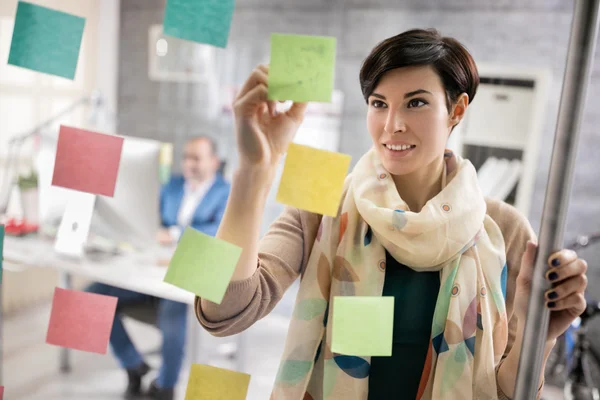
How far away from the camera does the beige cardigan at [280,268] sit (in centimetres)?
68

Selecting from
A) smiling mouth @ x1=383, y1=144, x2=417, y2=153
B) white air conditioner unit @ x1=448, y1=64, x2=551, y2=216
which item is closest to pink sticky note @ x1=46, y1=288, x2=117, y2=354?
smiling mouth @ x1=383, y1=144, x2=417, y2=153

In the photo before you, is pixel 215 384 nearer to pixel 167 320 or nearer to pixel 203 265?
pixel 203 265

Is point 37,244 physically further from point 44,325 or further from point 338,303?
point 338,303

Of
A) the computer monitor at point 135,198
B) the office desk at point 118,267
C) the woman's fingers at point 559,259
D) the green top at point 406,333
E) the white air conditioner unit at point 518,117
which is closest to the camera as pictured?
the woman's fingers at point 559,259

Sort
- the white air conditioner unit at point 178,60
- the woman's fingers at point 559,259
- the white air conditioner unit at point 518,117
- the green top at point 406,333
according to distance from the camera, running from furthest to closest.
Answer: the white air conditioner unit at point 178,60 → the white air conditioner unit at point 518,117 → the green top at point 406,333 → the woman's fingers at point 559,259

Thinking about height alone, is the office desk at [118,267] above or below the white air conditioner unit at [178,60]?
below

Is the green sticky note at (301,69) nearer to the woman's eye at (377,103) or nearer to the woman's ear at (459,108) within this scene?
the woman's eye at (377,103)

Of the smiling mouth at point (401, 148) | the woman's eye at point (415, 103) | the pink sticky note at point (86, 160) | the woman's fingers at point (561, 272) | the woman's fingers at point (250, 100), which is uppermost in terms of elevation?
the woman's eye at point (415, 103)

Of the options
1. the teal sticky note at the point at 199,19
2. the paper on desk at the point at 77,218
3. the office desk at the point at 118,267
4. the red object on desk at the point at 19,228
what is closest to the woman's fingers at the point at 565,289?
the teal sticky note at the point at 199,19

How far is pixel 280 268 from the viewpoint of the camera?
0.75 meters

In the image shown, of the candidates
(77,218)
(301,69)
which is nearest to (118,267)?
(77,218)

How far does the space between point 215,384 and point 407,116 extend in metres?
0.45

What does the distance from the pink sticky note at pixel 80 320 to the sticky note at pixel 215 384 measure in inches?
6.6

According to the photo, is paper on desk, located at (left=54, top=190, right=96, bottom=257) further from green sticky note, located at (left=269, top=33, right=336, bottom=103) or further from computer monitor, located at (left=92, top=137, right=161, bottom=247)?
computer monitor, located at (left=92, top=137, right=161, bottom=247)
